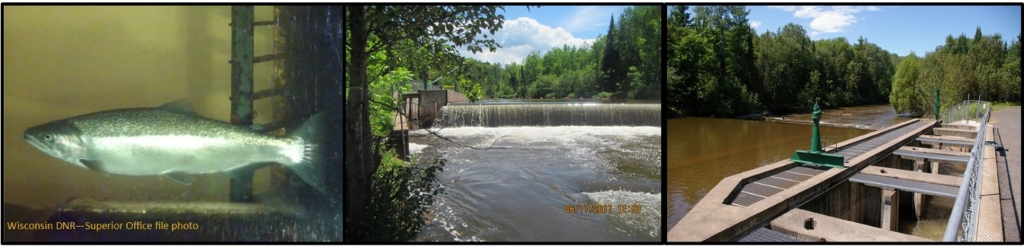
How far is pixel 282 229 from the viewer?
7.58 ft

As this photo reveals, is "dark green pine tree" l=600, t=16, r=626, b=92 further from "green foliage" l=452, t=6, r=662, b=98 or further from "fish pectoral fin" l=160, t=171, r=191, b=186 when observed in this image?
"fish pectoral fin" l=160, t=171, r=191, b=186

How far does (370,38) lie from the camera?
8.39 feet

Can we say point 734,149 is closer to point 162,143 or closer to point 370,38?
point 370,38

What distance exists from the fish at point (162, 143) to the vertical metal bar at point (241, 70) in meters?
0.05

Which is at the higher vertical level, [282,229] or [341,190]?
[341,190]

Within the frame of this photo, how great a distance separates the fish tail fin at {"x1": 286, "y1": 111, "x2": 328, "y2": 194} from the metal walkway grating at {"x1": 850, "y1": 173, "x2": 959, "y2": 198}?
216 inches

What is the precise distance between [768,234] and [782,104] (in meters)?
22.2

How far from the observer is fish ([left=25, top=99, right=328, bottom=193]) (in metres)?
2.11

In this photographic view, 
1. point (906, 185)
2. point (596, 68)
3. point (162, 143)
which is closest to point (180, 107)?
point (162, 143)

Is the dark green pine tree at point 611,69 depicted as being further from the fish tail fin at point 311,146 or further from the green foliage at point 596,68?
the fish tail fin at point 311,146

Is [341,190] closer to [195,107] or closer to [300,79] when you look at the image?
[300,79]

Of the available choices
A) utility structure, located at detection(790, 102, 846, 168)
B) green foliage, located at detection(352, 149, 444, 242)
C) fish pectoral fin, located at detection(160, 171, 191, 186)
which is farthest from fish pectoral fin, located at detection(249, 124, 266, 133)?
utility structure, located at detection(790, 102, 846, 168)

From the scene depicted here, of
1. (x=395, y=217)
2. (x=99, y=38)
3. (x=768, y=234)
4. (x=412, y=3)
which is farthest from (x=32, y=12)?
(x=768, y=234)

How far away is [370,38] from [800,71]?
2638cm
